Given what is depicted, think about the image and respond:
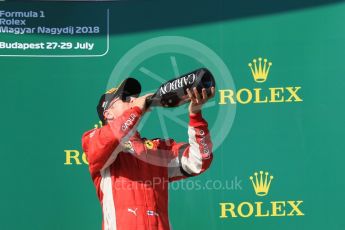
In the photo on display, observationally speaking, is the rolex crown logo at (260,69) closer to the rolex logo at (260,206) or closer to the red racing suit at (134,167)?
the rolex logo at (260,206)

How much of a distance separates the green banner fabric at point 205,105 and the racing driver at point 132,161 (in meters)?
0.73

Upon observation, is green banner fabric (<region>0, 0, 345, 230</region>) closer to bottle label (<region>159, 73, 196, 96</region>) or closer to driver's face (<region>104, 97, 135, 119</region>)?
driver's face (<region>104, 97, 135, 119</region>)

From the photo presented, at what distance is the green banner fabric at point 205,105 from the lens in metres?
3.16

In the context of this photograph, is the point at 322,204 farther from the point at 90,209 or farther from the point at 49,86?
the point at 49,86

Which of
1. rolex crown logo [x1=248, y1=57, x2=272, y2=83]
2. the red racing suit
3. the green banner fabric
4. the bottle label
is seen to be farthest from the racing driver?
rolex crown logo [x1=248, y1=57, x2=272, y2=83]

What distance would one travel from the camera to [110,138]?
2195 mm

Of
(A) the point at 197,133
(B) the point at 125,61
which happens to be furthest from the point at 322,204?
(B) the point at 125,61

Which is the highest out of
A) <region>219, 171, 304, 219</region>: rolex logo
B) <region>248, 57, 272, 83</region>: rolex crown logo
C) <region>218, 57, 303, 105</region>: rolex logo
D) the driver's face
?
<region>248, 57, 272, 83</region>: rolex crown logo

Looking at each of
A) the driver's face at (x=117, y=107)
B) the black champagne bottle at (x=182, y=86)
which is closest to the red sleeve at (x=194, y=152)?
the black champagne bottle at (x=182, y=86)

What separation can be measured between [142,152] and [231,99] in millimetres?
980

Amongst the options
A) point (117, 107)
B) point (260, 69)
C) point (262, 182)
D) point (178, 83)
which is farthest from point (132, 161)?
point (260, 69)

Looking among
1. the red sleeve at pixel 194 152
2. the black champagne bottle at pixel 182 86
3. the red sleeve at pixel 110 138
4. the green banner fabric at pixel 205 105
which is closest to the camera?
the black champagne bottle at pixel 182 86

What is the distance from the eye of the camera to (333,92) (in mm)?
3152

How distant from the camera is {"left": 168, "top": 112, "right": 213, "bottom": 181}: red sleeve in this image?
7.48ft
